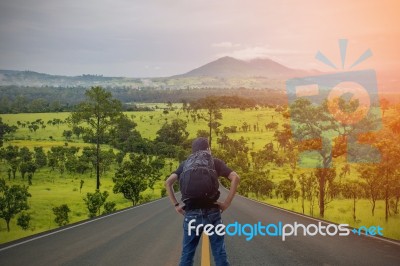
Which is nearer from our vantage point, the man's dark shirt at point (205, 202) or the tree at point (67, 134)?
the man's dark shirt at point (205, 202)

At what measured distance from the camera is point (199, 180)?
4.80 meters

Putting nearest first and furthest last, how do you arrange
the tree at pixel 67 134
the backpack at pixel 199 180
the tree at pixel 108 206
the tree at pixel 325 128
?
the backpack at pixel 199 180 → the tree at pixel 325 128 → the tree at pixel 108 206 → the tree at pixel 67 134

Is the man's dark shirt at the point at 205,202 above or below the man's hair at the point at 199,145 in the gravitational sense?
below

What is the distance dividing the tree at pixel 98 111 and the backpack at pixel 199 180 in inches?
1777

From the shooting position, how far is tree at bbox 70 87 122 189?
48.3m

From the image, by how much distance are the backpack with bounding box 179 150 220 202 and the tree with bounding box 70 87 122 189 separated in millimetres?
45132

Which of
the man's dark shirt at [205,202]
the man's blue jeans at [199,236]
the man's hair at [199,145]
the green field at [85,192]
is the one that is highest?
→ the man's hair at [199,145]

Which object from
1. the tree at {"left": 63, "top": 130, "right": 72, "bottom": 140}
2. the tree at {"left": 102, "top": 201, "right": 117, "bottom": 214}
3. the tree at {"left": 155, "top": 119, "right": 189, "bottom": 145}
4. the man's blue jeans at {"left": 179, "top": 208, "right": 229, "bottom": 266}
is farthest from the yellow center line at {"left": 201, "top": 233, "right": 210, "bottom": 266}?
the tree at {"left": 63, "top": 130, "right": 72, "bottom": 140}

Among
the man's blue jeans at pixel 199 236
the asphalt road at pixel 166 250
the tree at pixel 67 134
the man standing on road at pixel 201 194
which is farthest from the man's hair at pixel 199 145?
the tree at pixel 67 134

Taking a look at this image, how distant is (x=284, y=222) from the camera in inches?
560

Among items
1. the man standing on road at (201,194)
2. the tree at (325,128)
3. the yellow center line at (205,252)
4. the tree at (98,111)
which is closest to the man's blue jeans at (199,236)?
the man standing on road at (201,194)

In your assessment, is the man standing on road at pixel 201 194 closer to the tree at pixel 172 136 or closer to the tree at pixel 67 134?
the tree at pixel 172 136

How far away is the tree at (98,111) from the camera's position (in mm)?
48344

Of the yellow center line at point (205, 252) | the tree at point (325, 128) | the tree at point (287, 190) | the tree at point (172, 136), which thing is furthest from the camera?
the tree at point (172, 136)
